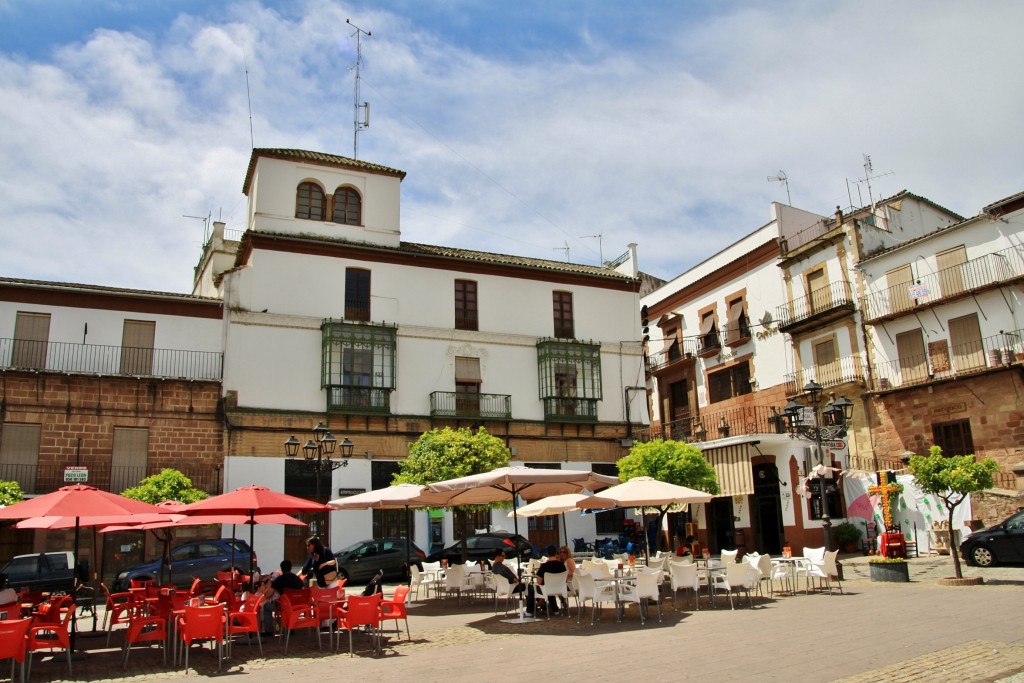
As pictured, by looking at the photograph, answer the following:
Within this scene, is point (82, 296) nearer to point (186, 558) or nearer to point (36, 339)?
point (36, 339)

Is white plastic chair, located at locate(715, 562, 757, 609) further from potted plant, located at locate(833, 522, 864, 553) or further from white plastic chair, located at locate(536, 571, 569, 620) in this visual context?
potted plant, located at locate(833, 522, 864, 553)

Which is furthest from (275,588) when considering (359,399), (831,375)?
(831,375)

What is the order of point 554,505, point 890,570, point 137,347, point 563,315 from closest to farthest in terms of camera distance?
point 554,505 < point 890,570 < point 137,347 < point 563,315

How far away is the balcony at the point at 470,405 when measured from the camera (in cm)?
2950

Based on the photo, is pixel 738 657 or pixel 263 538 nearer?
pixel 738 657

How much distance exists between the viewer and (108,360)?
84.8ft

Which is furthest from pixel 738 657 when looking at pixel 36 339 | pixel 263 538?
pixel 36 339

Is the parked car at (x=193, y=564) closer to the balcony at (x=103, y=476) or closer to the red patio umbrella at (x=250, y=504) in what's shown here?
the balcony at (x=103, y=476)

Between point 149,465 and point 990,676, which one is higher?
point 149,465

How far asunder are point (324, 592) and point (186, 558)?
11281 millimetres

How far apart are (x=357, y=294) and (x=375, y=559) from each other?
35.2 feet

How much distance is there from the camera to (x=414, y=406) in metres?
29.3

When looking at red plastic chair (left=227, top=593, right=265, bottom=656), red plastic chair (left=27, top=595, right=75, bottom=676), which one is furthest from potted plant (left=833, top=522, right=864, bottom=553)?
red plastic chair (left=27, top=595, right=75, bottom=676)

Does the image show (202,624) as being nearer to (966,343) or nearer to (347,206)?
(347,206)
